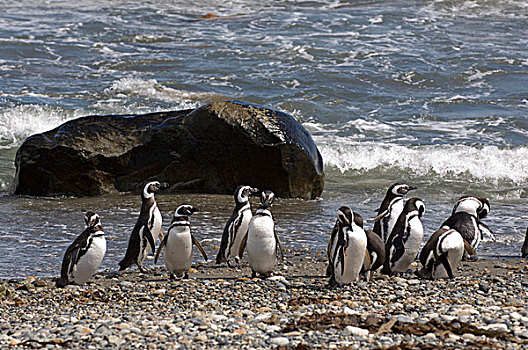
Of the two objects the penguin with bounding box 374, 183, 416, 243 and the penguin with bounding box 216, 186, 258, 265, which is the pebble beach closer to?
the penguin with bounding box 216, 186, 258, 265

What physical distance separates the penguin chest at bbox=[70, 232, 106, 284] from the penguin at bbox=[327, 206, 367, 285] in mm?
2080

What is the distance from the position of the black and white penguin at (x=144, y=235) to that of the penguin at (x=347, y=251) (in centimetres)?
191

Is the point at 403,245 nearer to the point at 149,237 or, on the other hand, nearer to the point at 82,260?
the point at 149,237

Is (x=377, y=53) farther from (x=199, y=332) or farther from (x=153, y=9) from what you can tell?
(x=199, y=332)

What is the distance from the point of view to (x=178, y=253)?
714cm

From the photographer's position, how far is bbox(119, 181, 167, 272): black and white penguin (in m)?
7.47

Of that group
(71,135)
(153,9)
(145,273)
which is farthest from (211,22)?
(145,273)

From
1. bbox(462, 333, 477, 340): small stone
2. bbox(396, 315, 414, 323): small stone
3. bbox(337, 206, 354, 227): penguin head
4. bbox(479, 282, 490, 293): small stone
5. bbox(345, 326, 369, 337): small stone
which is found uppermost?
bbox(337, 206, 354, 227): penguin head

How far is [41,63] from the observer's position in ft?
71.4

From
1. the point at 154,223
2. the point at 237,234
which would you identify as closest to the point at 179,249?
the point at 154,223

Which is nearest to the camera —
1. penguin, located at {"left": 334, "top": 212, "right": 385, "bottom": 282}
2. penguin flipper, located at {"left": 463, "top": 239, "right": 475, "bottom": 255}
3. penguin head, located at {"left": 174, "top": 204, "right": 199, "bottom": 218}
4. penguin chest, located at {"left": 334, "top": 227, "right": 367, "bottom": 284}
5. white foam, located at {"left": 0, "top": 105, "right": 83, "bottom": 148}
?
penguin chest, located at {"left": 334, "top": 227, "right": 367, "bottom": 284}

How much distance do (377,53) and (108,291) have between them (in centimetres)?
1747

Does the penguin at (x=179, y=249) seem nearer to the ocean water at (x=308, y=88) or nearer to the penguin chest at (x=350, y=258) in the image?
the ocean water at (x=308, y=88)

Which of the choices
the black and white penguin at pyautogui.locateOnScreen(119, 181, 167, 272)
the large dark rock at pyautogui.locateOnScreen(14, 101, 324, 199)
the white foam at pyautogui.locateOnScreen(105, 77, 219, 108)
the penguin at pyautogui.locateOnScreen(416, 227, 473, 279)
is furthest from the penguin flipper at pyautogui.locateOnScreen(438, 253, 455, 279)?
the white foam at pyautogui.locateOnScreen(105, 77, 219, 108)
